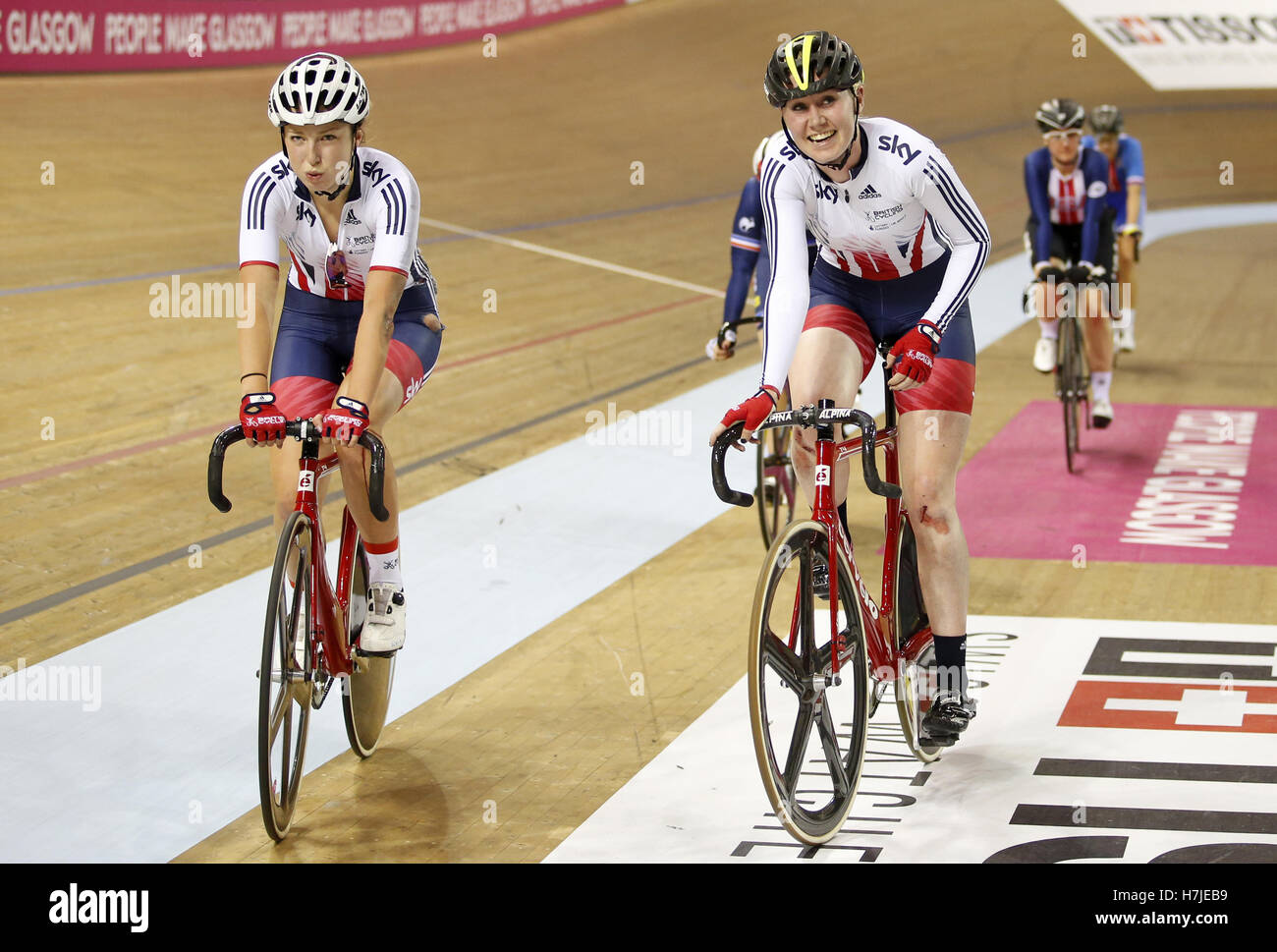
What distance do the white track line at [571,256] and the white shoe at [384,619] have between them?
7185mm

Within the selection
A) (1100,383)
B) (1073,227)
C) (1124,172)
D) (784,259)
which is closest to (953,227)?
(784,259)

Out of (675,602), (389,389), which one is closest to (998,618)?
(675,602)

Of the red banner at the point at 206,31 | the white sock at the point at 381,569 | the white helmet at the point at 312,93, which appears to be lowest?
the white sock at the point at 381,569

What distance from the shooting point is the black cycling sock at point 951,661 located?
3053mm

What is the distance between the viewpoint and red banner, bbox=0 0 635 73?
39.5 ft

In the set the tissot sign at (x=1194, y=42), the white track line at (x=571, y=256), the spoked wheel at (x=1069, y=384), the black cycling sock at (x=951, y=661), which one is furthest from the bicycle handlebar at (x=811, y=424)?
the tissot sign at (x=1194, y=42)

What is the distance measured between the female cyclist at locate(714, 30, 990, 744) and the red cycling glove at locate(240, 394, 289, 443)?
89cm

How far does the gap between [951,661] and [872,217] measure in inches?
35.4

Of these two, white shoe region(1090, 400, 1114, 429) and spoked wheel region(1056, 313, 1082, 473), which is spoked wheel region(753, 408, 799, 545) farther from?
white shoe region(1090, 400, 1114, 429)

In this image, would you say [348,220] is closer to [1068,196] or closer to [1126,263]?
[1068,196]

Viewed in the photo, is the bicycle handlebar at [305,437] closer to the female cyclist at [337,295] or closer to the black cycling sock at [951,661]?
the female cyclist at [337,295]

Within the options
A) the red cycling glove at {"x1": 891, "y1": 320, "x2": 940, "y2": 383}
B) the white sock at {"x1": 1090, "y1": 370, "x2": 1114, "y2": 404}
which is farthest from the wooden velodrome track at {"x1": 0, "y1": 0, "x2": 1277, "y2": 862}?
the red cycling glove at {"x1": 891, "y1": 320, "x2": 940, "y2": 383}

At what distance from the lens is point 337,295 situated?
3125 millimetres
